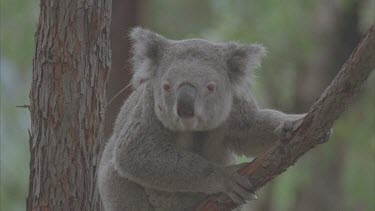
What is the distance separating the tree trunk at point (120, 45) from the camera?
892cm

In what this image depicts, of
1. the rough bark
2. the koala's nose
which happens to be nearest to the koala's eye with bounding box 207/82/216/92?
the koala's nose

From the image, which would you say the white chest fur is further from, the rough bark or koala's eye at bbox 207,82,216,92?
the rough bark

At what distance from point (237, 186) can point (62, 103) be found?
113 cm

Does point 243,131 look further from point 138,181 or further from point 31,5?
point 31,5

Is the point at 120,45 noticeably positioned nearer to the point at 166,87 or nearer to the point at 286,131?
the point at 166,87

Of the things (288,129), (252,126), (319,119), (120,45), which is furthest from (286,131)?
(120,45)

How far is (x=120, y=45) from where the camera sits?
30.3ft

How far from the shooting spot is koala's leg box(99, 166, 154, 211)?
4.84 meters

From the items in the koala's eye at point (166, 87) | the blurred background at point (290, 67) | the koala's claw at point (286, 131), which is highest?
the koala's eye at point (166, 87)

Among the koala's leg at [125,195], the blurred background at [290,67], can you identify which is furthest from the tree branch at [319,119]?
the blurred background at [290,67]

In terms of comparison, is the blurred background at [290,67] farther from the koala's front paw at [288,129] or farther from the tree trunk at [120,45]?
the koala's front paw at [288,129]

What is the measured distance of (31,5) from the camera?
947cm

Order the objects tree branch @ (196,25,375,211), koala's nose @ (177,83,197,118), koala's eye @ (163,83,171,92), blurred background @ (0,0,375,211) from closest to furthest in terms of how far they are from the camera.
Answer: tree branch @ (196,25,375,211) → koala's nose @ (177,83,197,118) → koala's eye @ (163,83,171,92) → blurred background @ (0,0,375,211)

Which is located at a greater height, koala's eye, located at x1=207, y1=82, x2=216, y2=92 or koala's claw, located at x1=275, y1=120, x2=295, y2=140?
koala's eye, located at x1=207, y1=82, x2=216, y2=92
